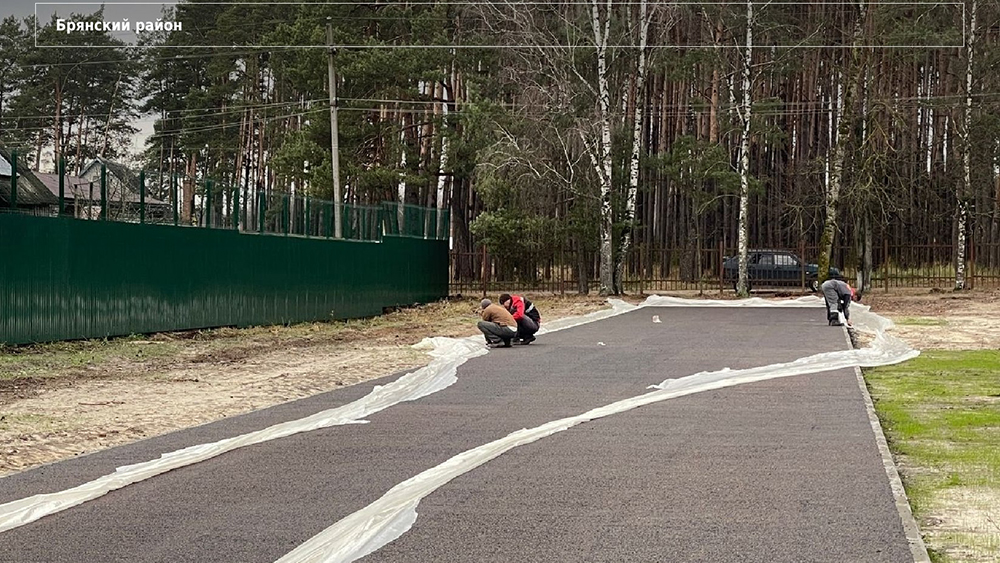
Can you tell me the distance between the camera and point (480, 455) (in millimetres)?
10867

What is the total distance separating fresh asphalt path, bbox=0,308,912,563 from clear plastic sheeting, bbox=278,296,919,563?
0.42 ft

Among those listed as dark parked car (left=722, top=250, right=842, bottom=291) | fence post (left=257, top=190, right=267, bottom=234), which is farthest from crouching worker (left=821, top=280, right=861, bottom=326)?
dark parked car (left=722, top=250, right=842, bottom=291)

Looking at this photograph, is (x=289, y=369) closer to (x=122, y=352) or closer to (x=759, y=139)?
(x=122, y=352)

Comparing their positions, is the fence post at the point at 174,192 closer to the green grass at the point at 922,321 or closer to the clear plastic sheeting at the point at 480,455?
the clear plastic sheeting at the point at 480,455

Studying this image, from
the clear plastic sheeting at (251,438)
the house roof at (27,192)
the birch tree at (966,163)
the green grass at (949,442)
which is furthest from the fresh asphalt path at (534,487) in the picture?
the birch tree at (966,163)

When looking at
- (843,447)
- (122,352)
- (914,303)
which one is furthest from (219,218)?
(914,303)

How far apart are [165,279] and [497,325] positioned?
6942mm

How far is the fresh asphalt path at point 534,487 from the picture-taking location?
7.65m

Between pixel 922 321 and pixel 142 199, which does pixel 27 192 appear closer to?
pixel 142 199

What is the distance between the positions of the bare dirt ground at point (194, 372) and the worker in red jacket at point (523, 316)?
199 cm

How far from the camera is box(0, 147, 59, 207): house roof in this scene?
916 inches

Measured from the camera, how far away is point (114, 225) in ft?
80.0

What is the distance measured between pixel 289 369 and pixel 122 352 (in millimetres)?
3859

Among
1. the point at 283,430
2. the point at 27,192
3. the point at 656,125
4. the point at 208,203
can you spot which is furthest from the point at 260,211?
the point at 656,125
